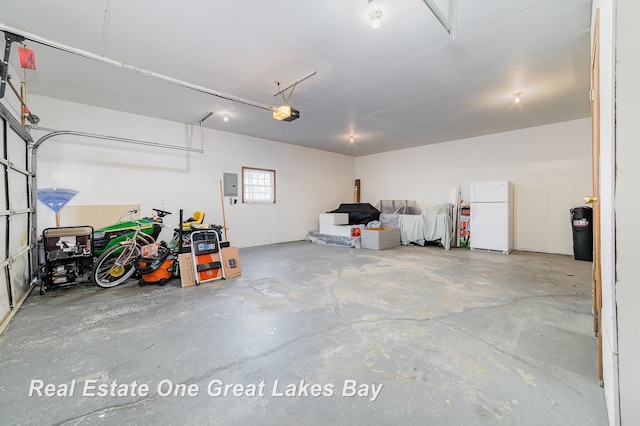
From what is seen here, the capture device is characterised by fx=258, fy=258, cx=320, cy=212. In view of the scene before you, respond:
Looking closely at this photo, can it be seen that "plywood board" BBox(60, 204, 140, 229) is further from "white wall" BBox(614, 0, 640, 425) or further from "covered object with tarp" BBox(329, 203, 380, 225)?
"white wall" BBox(614, 0, 640, 425)


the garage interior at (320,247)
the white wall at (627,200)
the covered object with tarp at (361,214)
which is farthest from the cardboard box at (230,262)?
the covered object with tarp at (361,214)

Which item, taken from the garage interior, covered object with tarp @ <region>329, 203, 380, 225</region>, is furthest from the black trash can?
covered object with tarp @ <region>329, 203, 380, 225</region>

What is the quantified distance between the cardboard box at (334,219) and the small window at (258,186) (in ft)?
5.07

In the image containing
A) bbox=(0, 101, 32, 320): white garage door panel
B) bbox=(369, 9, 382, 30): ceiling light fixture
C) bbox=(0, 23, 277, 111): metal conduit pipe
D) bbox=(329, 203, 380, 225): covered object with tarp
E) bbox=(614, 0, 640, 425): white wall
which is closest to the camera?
bbox=(614, 0, 640, 425): white wall

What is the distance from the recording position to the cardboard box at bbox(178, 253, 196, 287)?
3619 millimetres

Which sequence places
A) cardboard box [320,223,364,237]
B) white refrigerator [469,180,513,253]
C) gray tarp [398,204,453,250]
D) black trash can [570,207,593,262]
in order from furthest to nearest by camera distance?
cardboard box [320,223,364,237], gray tarp [398,204,453,250], white refrigerator [469,180,513,253], black trash can [570,207,593,262]

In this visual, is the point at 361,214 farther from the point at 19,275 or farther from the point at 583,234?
the point at 19,275

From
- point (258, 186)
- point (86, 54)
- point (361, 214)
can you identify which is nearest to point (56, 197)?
point (86, 54)

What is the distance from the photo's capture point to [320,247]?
6.77 m

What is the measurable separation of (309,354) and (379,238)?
4698 mm

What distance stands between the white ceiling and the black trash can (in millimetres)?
1953

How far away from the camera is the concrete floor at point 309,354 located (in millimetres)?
1420

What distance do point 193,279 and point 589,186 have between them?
780 cm

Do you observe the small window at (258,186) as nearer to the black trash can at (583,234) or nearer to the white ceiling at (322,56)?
the white ceiling at (322,56)
